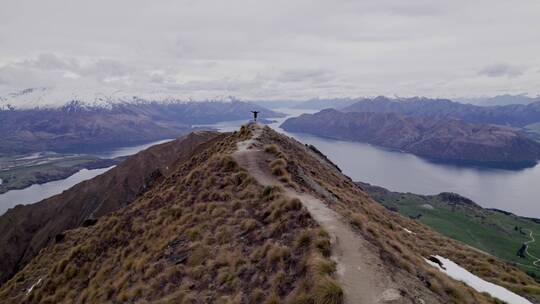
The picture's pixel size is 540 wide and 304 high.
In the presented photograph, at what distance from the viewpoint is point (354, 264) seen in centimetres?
1398

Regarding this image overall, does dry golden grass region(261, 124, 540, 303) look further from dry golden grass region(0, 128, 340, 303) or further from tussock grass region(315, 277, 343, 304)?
tussock grass region(315, 277, 343, 304)

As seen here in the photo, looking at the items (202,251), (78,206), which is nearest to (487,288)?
(202,251)

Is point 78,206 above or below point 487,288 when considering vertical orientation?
below

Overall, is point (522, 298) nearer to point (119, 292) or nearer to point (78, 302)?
point (119, 292)

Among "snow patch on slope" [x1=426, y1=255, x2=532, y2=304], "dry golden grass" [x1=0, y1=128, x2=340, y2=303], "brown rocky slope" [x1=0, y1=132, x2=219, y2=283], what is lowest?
"brown rocky slope" [x1=0, y1=132, x2=219, y2=283]

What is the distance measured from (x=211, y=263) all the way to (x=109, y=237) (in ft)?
46.4

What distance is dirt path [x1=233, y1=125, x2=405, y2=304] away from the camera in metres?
12.2

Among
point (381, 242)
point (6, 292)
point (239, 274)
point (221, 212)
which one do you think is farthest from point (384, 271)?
point (6, 292)

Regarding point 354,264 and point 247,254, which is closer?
point 354,264

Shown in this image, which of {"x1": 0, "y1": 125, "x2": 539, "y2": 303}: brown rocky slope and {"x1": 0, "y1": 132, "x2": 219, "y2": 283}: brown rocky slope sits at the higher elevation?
{"x1": 0, "y1": 125, "x2": 539, "y2": 303}: brown rocky slope

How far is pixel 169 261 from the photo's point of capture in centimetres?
1889

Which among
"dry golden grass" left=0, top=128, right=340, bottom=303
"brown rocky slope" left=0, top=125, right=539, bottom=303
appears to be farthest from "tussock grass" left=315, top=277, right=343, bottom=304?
"dry golden grass" left=0, top=128, right=340, bottom=303

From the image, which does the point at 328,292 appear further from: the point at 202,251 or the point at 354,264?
the point at 202,251

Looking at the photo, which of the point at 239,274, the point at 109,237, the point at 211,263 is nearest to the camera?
the point at 239,274
